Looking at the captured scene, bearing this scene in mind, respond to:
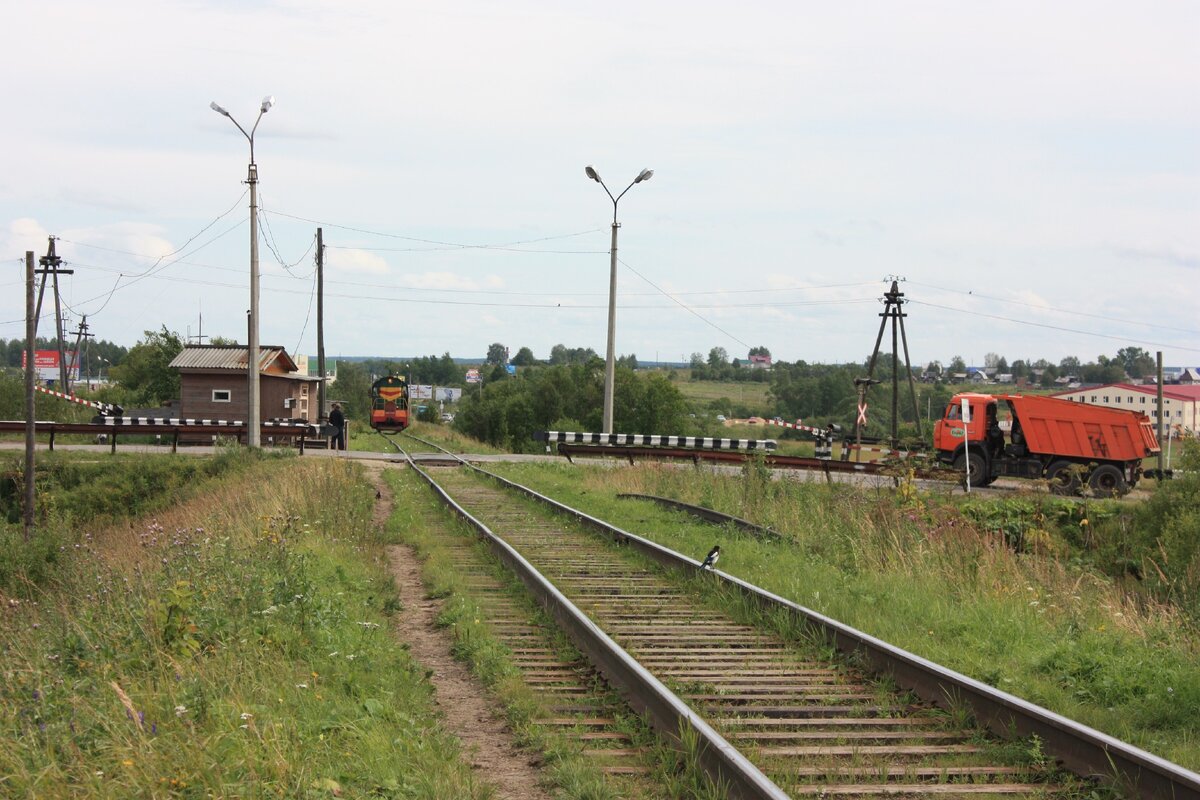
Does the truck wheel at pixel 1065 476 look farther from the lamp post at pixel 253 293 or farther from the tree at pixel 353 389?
the tree at pixel 353 389

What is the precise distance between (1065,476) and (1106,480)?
115cm

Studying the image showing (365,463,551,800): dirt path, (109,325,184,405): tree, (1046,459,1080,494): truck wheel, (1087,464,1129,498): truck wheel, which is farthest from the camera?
(109,325,184,405): tree

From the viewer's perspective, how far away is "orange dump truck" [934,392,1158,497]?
28.7m

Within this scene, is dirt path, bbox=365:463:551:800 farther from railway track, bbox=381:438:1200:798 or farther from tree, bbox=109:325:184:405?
tree, bbox=109:325:184:405

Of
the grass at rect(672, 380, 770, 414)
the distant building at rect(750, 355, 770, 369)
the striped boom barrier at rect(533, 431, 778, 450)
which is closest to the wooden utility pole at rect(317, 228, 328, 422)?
the striped boom barrier at rect(533, 431, 778, 450)

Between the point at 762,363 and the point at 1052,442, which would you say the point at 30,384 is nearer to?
the point at 1052,442

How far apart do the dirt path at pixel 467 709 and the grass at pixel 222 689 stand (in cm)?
16

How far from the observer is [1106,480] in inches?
1134

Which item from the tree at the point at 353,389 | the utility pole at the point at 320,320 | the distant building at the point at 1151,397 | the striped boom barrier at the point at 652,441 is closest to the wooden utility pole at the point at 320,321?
the utility pole at the point at 320,320

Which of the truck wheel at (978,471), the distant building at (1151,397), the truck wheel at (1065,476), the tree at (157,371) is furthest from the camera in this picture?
the distant building at (1151,397)

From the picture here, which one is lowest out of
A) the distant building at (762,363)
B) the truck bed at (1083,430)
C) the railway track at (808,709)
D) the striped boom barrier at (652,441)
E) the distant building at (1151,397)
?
the railway track at (808,709)

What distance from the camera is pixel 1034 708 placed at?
598 centimetres

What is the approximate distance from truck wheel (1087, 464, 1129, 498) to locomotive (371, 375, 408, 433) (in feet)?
103

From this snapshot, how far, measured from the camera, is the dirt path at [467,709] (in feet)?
18.7
